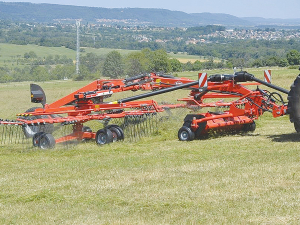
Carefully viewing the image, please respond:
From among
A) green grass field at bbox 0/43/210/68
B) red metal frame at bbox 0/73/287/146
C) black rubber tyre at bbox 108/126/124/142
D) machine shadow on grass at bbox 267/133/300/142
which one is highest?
red metal frame at bbox 0/73/287/146

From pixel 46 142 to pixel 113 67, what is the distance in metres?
28.6

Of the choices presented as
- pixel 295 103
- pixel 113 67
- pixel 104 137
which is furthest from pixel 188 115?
pixel 113 67

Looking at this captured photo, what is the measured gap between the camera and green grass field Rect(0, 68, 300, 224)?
22.0ft

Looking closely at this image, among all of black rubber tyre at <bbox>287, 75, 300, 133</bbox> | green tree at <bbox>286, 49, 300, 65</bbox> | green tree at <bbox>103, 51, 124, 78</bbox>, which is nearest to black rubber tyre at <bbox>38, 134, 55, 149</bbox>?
black rubber tyre at <bbox>287, 75, 300, 133</bbox>

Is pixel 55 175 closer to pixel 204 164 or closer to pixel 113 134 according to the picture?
pixel 204 164

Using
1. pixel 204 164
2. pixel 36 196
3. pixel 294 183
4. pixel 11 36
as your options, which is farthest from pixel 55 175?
pixel 11 36

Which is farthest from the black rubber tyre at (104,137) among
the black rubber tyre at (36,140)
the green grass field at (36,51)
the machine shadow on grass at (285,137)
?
the green grass field at (36,51)

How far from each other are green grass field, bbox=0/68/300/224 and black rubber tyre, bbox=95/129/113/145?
182 mm

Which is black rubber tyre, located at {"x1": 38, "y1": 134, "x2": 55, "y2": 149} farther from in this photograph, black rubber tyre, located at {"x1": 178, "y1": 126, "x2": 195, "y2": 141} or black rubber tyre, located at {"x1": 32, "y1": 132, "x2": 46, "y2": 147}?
black rubber tyre, located at {"x1": 178, "y1": 126, "x2": 195, "y2": 141}

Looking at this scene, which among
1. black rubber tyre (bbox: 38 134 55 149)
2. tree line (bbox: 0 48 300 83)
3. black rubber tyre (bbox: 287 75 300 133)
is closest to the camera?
black rubber tyre (bbox: 287 75 300 133)

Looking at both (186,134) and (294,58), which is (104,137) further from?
(294,58)

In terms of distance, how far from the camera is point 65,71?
2354 inches

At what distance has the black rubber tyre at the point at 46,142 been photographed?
1296 centimetres

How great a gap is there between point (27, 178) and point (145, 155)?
2.65 metres
